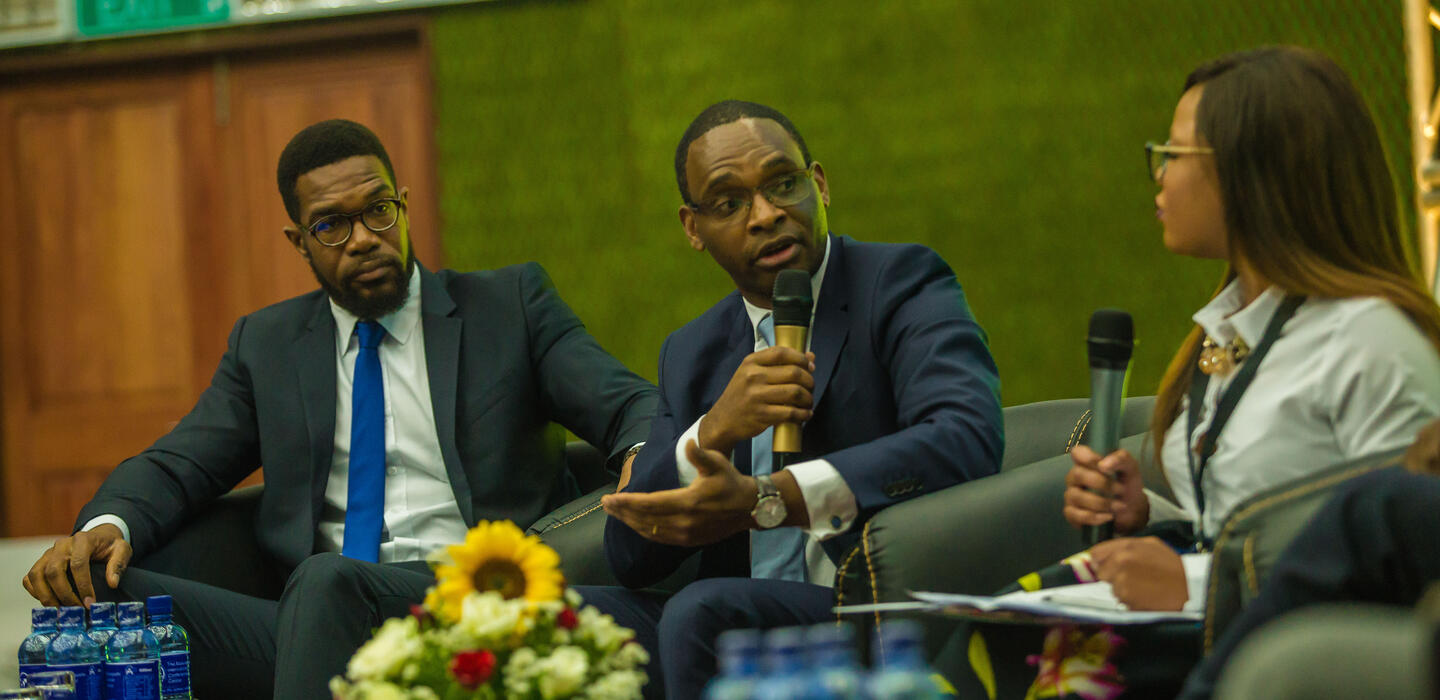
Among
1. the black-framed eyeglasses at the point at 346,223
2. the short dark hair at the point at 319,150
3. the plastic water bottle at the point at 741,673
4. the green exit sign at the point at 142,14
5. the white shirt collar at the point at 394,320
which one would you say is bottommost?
the plastic water bottle at the point at 741,673

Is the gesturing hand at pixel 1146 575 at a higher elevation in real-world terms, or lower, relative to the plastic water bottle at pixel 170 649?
higher

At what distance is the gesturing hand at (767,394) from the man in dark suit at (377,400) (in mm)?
705

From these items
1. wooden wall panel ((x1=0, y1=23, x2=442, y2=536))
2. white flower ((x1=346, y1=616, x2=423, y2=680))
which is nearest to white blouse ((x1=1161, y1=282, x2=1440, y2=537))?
white flower ((x1=346, y1=616, x2=423, y2=680))

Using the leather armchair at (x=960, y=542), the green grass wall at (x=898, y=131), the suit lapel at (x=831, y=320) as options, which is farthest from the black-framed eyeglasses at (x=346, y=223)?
the green grass wall at (x=898, y=131)

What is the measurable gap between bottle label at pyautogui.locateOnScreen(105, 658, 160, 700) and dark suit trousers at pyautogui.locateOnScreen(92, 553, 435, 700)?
19cm

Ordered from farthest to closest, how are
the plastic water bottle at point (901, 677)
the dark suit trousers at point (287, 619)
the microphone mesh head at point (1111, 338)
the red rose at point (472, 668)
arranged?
the dark suit trousers at point (287, 619) < the microphone mesh head at point (1111, 338) < the red rose at point (472, 668) < the plastic water bottle at point (901, 677)

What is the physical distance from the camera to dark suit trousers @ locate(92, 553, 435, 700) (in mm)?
1923

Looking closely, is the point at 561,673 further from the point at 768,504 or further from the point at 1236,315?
the point at 1236,315

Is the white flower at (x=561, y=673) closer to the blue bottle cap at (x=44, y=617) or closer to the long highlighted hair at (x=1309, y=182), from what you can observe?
the long highlighted hair at (x=1309, y=182)

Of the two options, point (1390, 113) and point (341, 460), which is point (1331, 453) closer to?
point (341, 460)

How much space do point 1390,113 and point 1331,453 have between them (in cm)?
366

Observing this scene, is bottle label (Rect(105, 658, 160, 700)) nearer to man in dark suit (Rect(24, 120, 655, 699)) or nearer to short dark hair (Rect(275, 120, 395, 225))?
man in dark suit (Rect(24, 120, 655, 699))

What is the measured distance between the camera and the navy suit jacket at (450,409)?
102 inches

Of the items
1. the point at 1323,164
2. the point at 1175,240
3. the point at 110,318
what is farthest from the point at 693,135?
the point at 110,318
